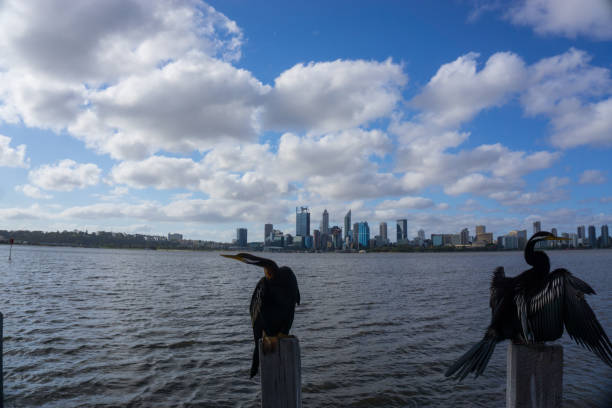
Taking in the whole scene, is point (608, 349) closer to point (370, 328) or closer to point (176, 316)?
point (370, 328)

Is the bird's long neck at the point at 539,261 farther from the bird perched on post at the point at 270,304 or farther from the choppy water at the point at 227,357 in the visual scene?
the choppy water at the point at 227,357

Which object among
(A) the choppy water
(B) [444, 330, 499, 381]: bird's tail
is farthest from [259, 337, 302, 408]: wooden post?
(A) the choppy water

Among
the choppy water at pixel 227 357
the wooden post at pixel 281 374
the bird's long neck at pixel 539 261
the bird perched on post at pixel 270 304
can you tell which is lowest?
the choppy water at pixel 227 357

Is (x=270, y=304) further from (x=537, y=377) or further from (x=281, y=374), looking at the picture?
(x=537, y=377)

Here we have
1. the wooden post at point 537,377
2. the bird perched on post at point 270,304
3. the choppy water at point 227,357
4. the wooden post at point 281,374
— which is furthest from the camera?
the choppy water at point 227,357

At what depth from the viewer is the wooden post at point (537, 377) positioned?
2859 millimetres

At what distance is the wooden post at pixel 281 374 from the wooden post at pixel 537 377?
173 cm

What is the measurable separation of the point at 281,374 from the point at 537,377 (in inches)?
82.6

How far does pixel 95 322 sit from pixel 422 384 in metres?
12.0

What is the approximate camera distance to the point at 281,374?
2.99m

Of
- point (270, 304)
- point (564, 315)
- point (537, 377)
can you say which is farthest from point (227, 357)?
point (564, 315)

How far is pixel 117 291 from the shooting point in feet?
75.6

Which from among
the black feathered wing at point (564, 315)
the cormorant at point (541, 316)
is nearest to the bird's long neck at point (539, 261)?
the cormorant at point (541, 316)

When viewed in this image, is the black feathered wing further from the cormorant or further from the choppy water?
the choppy water
